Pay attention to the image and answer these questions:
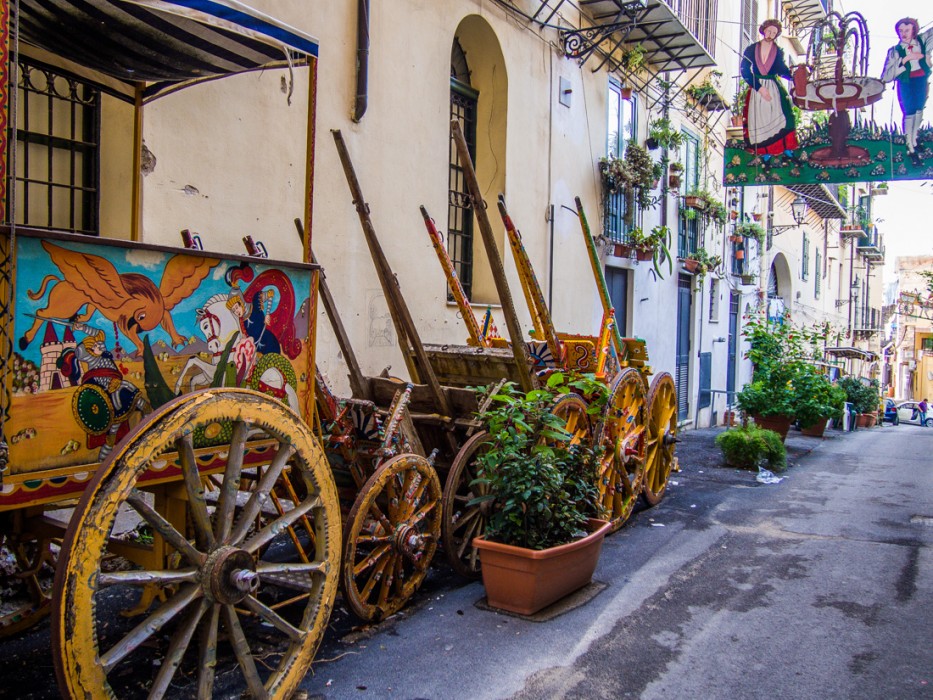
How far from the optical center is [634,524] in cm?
656

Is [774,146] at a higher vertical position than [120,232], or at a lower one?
higher

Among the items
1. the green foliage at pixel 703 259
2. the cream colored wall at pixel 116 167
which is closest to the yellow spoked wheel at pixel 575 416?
→ the cream colored wall at pixel 116 167

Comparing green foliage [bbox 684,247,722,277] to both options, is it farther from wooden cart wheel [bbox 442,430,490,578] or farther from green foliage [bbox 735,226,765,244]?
wooden cart wheel [bbox 442,430,490,578]

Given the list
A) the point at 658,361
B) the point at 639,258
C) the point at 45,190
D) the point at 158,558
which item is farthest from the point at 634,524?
the point at 658,361

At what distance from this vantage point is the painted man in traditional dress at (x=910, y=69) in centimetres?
1073

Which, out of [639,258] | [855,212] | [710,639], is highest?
[855,212]

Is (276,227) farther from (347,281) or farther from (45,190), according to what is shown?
(45,190)

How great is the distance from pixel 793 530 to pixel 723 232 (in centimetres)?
1154

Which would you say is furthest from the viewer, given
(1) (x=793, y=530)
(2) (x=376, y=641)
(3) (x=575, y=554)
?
(1) (x=793, y=530)

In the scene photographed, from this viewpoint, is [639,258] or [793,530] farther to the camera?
[639,258]

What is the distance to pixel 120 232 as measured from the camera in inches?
200

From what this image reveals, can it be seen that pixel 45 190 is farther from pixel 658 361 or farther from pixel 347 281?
pixel 658 361

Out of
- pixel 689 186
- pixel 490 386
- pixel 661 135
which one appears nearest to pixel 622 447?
pixel 490 386

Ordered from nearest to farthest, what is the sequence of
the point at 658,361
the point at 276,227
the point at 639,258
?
the point at 276,227 < the point at 639,258 < the point at 658,361
